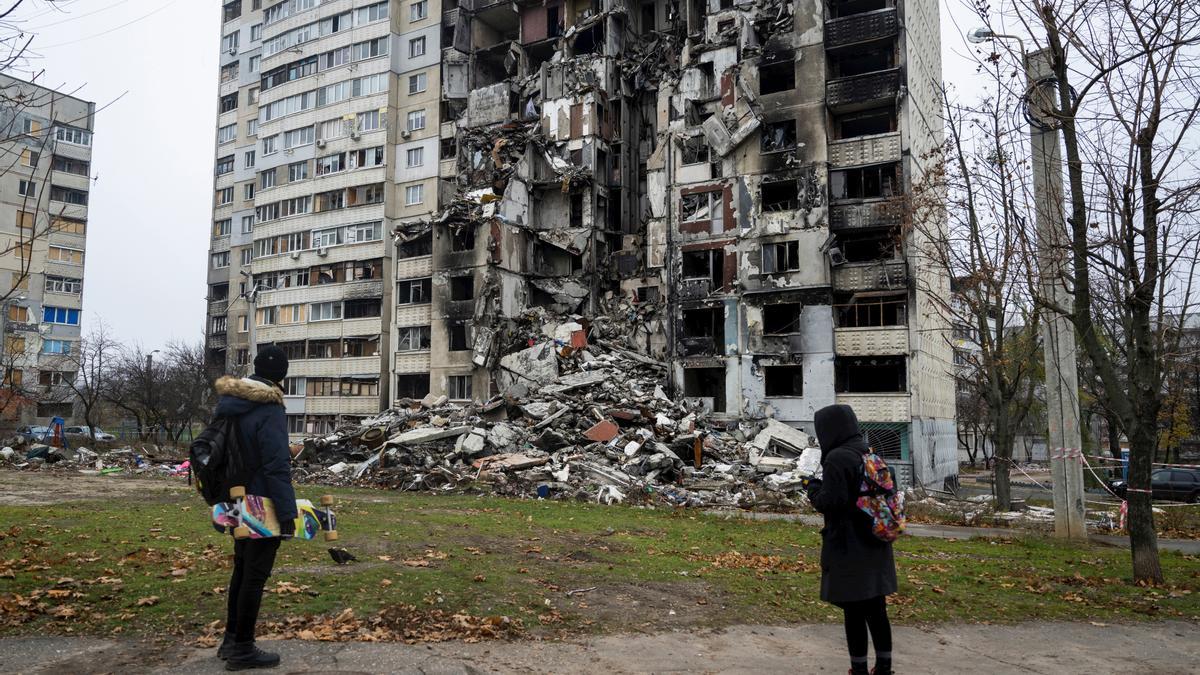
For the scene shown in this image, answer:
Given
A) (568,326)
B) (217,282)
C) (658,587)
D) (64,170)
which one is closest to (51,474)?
(568,326)

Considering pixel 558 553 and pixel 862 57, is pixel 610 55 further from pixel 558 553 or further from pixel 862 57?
pixel 558 553

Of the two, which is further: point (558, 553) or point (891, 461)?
point (891, 461)

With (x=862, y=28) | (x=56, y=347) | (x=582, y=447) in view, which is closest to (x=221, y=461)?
(x=582, y=447)

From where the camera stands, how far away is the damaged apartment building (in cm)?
3356

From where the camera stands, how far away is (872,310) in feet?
109

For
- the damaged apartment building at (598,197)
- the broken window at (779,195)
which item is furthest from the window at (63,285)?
the broken window at (779,195)

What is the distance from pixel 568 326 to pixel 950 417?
19917 mm

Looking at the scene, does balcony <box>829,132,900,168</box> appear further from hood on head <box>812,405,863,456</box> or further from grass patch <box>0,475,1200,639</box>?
hood on head <box>812,405,863,456</box>

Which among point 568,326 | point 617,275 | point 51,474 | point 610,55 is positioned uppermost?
point 610,55

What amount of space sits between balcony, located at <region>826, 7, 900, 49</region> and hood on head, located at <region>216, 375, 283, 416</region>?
34424mm

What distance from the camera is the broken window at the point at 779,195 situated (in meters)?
35.0

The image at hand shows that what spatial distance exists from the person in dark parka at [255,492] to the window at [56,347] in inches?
2692

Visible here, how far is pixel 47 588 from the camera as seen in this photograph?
7141 millimetres

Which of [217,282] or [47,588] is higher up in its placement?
[217,282]
